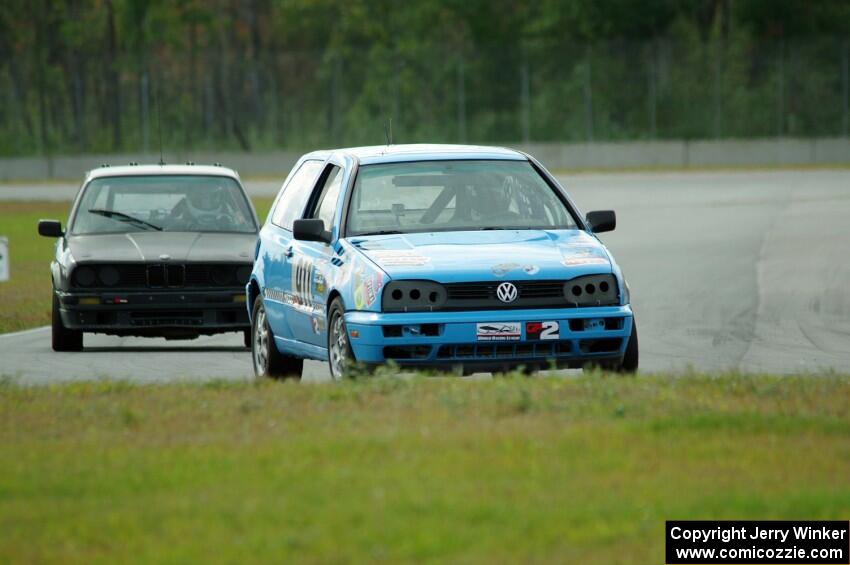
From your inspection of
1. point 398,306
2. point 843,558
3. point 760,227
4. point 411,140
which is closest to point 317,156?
point 398,306

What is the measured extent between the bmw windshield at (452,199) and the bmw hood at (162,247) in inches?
159

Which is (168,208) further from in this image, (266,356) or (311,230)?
(311,230)

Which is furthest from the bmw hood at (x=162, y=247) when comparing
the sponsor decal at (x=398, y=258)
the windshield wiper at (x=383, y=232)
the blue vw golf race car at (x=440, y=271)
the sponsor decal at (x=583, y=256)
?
the sponsor decal at (x=583, y=256)

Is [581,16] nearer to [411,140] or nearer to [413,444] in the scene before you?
[411,140]

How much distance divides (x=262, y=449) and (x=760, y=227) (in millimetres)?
26045

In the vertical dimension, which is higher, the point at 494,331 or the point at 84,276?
the point at 494,331

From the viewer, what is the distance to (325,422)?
360 inches

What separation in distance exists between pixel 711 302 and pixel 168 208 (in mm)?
6112

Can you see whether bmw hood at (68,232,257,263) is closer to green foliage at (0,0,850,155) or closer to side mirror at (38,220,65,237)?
side mirror at (38,220,65,237)

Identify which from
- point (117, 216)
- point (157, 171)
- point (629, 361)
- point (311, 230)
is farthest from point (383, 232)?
point (157, 171)

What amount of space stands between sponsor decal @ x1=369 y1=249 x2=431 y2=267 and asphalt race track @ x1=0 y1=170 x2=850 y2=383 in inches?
69.9

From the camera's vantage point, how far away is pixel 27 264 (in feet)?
97.3

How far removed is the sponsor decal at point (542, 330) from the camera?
1106cm

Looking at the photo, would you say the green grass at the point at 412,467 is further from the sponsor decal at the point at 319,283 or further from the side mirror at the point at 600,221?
the side mirror at the point at 600,221
